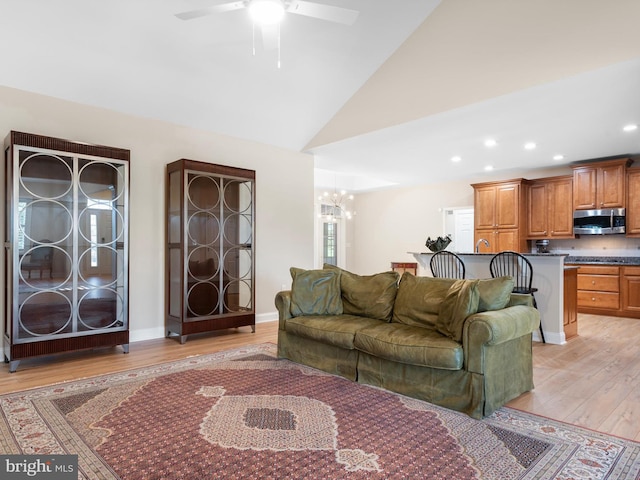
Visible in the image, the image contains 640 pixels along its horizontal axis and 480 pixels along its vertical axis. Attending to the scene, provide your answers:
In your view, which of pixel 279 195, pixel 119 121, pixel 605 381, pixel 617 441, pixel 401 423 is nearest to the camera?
pixel 617 441

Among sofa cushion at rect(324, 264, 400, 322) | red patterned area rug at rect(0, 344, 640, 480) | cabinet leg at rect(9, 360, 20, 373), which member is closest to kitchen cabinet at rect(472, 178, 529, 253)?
sofa cushion at rect(324, 264, 400, 322)

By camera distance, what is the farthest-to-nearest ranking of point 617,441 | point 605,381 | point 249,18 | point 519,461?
1. point 249,18
2. point 605,381
3. point 617,441
4. point 519,461

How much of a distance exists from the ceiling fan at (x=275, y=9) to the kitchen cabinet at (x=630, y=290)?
5932 mm

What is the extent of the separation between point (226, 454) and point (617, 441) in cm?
211

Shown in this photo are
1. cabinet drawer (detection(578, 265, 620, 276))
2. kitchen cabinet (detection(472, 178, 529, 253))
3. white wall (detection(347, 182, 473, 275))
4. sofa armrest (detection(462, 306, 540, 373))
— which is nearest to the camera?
sofa armrest (detection(462, 306, 540, 373))

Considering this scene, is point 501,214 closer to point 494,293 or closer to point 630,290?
point 630,290

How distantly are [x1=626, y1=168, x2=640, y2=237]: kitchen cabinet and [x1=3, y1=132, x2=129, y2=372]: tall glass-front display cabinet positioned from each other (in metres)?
7.01

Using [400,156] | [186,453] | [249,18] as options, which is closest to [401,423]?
[186,453]

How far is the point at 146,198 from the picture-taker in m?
4.75

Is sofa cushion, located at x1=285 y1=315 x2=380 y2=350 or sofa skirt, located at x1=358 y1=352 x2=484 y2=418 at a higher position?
sofa cushion, located at x1=285 y1=315 x2=380 y2=350

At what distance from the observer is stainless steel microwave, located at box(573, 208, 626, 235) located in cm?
643

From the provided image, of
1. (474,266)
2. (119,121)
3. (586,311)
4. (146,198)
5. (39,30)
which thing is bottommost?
(586,311)

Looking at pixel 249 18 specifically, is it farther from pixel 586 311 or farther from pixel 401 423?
pixel 586 311

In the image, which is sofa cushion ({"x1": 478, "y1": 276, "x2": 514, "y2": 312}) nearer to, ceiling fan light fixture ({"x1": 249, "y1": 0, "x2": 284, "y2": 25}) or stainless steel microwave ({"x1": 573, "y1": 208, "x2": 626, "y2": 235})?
ceiling fan light fixture ({"x1": 249, "y1": 0, "x2": 284, "y2": 25})
